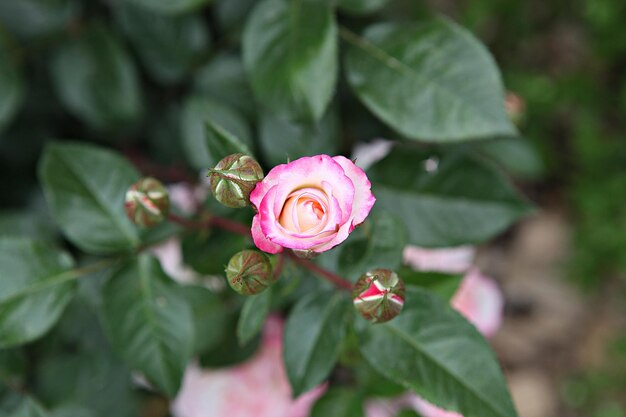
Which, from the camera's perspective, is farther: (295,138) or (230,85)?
(230,85)

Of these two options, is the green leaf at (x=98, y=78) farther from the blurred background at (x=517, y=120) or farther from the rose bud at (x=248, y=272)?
the rose bud at (x=248, y=272)

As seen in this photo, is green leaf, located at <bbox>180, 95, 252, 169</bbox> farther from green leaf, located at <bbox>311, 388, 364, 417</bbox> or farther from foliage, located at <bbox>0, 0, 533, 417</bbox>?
green leaf, located at <bbox>311, 388, 364, 417</bbox>

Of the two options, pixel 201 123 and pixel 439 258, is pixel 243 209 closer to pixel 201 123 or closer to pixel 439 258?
pixel 201 123

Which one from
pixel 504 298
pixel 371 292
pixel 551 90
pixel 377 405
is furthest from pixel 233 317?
pixel 504 298

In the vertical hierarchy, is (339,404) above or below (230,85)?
below

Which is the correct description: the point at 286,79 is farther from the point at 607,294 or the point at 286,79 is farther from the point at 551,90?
the point at 607,294

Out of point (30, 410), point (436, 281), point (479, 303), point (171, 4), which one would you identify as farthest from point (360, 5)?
point (30, 410)

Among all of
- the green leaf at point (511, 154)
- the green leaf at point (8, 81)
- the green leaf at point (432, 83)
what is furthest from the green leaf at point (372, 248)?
the green leaf at point (8, 81)
